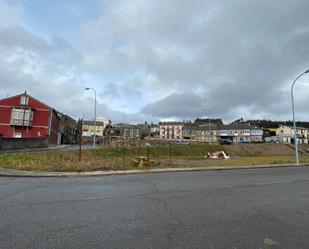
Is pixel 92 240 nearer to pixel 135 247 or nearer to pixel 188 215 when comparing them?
pixel 135 247

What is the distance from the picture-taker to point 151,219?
19.6ft

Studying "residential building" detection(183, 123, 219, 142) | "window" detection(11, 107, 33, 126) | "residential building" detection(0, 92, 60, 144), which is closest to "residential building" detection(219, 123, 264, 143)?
"residential building" detection(183, 123, 219, 142)

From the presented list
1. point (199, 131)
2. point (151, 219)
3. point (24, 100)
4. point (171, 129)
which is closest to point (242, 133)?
point (199, 131)

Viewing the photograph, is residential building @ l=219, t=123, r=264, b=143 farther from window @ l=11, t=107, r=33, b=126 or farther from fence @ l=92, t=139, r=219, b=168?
window @ l=11, t=107, r=33, b=126

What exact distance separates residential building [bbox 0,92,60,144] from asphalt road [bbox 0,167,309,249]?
2029 inches

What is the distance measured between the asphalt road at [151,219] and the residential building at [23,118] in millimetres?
51544

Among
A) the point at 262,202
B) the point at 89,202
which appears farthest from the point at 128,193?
the point at 262,202

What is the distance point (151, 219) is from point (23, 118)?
5770cm

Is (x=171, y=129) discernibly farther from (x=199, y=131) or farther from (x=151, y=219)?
(x=151, y=219)

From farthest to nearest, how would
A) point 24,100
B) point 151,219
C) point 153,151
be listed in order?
point 24,100 → point 153,151 → point 151,219

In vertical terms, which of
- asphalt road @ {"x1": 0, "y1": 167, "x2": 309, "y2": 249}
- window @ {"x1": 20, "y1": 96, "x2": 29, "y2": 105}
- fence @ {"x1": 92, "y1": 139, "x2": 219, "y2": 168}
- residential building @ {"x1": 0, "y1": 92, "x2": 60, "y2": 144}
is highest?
window @ {"x1": 20, "y1": 96, "x2": 29, "y2": 105}

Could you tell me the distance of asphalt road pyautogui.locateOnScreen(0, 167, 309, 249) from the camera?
4.59 m

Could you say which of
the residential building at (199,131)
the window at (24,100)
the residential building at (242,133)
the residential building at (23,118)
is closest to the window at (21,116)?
the residential building at (23,118)

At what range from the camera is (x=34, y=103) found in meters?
58.6
